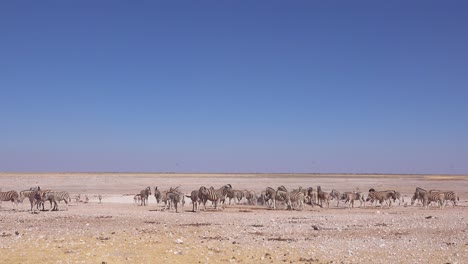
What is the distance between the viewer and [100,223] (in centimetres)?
2047

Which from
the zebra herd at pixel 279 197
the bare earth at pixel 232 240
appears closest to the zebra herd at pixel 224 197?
the zebra herd at pixel 279 197

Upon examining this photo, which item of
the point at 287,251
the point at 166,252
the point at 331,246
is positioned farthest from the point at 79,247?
the point at 331,246

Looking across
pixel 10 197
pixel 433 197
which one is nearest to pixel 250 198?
pixel 433 197

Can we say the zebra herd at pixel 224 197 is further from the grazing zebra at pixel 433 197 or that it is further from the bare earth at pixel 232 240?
the bare earth at pixel 232 240

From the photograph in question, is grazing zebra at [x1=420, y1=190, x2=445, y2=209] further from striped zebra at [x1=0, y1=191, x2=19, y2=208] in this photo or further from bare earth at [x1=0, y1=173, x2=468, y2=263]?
striped zebra at [x1=0, y1=191, x2=19, y2=208]

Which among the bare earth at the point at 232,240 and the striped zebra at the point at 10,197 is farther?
the striped zebra at the point at 10,197

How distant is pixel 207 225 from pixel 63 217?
25.5 ft

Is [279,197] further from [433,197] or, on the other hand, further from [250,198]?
[433,197]

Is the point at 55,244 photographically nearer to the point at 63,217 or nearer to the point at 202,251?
the point at 202,251

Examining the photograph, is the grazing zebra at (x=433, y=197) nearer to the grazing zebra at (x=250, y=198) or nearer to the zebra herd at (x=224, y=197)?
the zebra herd at (x=224, y=197)

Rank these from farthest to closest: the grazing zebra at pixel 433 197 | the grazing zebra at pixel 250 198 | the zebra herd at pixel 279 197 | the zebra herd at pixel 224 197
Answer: the grazing zebra at pixel 250 198, the grazing zebra at pixel 433 197, the zebra herd at pixel 279 197, the zebra herd at pixel 224 197

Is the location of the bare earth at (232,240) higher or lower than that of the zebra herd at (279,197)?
lower

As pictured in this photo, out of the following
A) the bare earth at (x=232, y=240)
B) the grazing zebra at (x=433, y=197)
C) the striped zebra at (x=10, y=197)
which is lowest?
the bare earth at (x=232, y=240)

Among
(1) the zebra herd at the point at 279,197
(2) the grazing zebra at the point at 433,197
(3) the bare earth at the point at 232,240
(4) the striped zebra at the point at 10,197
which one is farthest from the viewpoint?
(2) the grazing zebra at the point at 433,197
